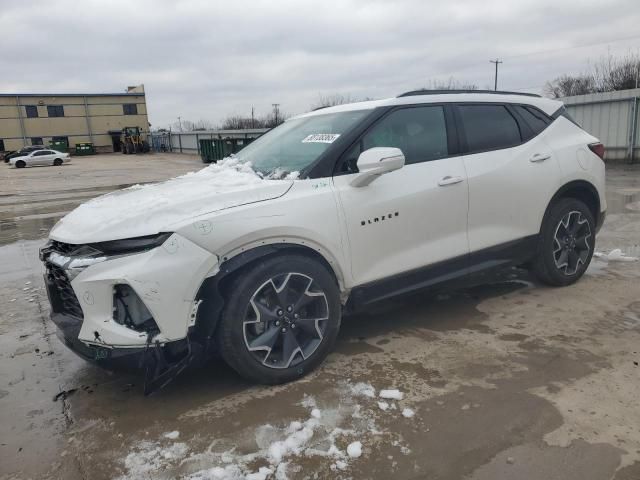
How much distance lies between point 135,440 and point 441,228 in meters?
2.46

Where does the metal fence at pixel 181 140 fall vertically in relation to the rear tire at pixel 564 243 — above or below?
above

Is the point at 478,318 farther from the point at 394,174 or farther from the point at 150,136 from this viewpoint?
the point at 150,136

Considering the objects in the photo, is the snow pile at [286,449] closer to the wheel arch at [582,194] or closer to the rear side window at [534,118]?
the wheel arch at [582,194]

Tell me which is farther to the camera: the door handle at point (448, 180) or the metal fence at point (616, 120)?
the metal fence at point (616, 120)

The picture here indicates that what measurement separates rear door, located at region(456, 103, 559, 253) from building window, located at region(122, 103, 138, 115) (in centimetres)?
6366

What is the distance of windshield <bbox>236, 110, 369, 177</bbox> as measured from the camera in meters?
3.59

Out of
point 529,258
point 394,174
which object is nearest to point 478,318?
point 529,258

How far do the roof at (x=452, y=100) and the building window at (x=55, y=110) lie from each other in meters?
62.4

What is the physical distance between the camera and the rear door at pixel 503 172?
160 inches

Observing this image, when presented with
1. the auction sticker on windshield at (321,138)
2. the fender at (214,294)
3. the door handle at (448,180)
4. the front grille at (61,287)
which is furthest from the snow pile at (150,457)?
the door handle at (448,180)

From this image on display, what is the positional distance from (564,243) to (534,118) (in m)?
1.16

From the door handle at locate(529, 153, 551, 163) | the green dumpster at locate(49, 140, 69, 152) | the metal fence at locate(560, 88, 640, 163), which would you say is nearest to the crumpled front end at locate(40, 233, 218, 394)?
the door handle at locate(529, 153, 551, 163)

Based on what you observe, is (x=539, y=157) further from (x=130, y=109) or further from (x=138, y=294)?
(x=130, y=109)

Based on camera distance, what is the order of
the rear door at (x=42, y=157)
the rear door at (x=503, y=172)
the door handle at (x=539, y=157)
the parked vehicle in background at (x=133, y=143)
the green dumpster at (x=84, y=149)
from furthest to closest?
the green dumpster at (x=84, y=149) < the parked vehicle in background at (x=133, y=143) < the rear door at (x=42, y=157) < the door handle at (x=539, y=157) < the rear door at (x=503, y=172)
